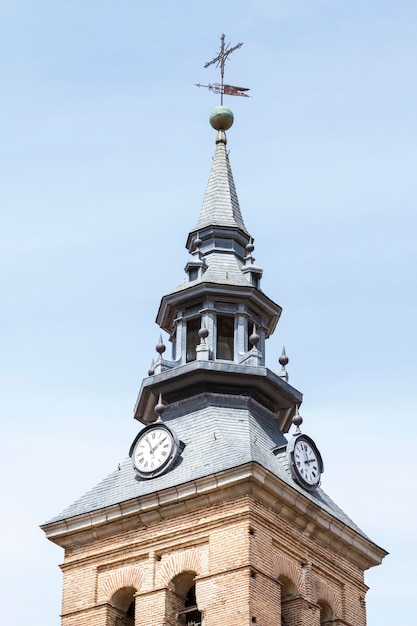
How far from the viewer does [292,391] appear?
48.0 meters

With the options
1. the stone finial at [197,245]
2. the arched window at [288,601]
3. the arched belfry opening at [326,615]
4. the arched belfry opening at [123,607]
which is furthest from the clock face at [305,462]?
the stone finial at [197,245]

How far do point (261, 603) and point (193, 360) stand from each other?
8.66 metres

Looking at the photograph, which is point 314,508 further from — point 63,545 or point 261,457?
point 63,545

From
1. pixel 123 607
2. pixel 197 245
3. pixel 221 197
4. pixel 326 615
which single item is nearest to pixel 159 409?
pixel 123 607

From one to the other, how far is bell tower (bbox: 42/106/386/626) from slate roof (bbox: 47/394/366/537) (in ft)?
0.15

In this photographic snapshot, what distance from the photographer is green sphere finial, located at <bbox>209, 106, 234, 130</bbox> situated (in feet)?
178

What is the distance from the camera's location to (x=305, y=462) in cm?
4528

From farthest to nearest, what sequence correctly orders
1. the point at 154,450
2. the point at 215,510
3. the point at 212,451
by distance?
the point at 154,450, the point at 212,451, the point at 215,510

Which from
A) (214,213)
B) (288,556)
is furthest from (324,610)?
(214,213)

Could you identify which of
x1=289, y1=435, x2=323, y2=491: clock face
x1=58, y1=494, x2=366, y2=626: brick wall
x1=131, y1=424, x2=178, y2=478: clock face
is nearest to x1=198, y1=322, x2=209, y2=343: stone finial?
x1=131, y1=424, x2=178, y2=478: clock face

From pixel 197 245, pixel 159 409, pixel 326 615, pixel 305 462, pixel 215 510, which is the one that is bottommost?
pixel 326 615

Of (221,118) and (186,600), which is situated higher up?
(221,118)

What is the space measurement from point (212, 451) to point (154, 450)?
5.28ft

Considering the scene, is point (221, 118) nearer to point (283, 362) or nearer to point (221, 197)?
point (221, 197)
